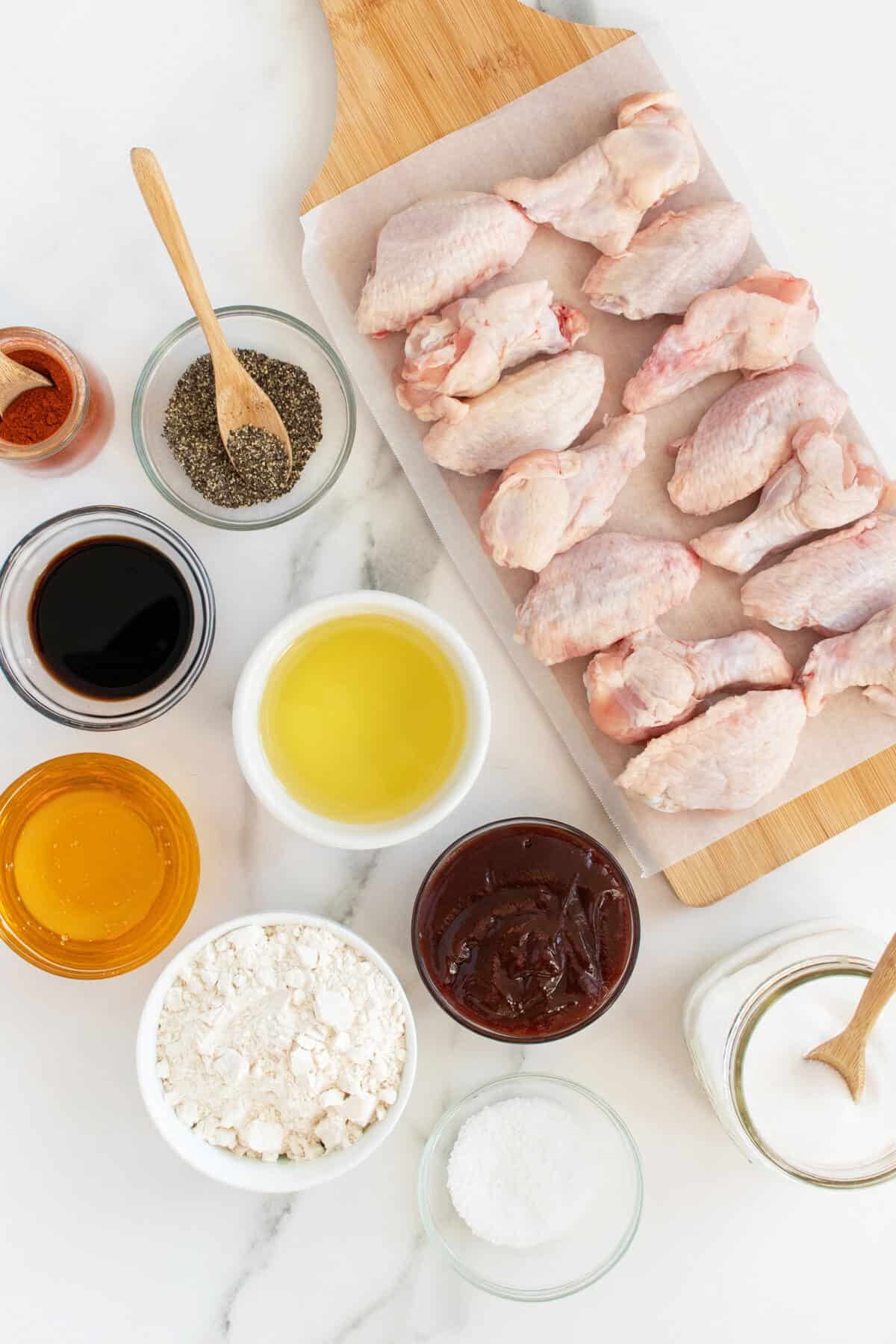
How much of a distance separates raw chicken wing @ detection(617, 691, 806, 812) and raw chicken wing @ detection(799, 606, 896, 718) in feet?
0.12

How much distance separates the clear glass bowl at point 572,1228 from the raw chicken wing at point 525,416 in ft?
3.10

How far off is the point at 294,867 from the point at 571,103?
49.4 inches

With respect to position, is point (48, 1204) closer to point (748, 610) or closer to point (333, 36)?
point (748, 610)

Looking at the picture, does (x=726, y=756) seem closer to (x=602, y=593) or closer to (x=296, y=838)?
(x=602, y=593)

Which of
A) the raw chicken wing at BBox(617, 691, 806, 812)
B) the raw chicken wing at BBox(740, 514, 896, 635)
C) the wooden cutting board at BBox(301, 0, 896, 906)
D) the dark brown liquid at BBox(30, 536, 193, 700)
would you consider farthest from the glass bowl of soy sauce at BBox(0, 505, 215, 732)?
the raw chicken wing at BBox(740, 514, 896, 635)

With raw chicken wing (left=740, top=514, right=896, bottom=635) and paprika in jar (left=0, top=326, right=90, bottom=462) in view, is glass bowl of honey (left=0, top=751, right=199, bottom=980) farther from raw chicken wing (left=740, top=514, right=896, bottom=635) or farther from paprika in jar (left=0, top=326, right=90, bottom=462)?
raw chicken wing (left=740, top=514, right=896, bottom=635)

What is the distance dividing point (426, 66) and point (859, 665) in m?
1.11

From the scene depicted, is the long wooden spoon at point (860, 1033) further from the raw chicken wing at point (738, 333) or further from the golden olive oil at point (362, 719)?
the raw chicken wing at point (738, 333)

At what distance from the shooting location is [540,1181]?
1531 millimetres

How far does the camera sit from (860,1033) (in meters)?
1.43

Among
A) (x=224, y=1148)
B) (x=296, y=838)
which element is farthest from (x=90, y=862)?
(x=224, y=1148)

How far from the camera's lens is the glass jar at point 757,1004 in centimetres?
145

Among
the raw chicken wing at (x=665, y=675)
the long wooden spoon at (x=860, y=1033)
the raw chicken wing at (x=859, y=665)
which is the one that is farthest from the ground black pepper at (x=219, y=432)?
the long wooden spoon at (x=860, y=1033)

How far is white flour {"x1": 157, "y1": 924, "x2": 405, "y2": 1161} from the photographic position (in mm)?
1431
